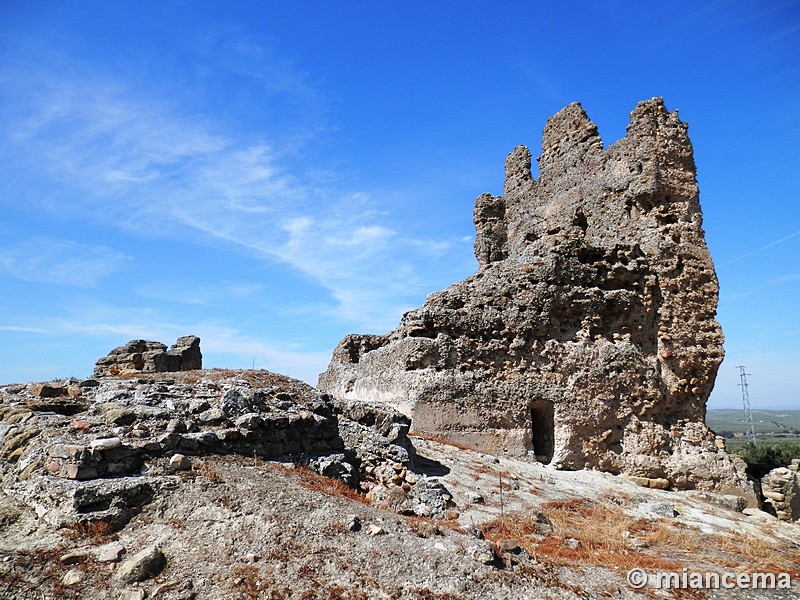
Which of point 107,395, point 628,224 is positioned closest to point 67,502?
point 107,395

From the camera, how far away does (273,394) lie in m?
8.69

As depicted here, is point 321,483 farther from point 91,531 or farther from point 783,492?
point 783,492

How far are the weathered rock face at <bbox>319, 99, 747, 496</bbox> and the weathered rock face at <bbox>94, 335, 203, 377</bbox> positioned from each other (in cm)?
536

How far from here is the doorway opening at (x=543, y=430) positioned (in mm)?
13242

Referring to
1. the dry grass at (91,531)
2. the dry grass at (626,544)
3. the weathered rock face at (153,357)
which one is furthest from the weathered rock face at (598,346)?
the dry grass at (91,531)

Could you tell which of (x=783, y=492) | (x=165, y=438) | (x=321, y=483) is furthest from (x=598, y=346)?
(x=165, y=438)

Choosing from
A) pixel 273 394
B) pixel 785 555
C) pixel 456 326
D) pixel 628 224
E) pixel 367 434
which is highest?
pixel 628 224

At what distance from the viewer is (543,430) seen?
13.7 metres

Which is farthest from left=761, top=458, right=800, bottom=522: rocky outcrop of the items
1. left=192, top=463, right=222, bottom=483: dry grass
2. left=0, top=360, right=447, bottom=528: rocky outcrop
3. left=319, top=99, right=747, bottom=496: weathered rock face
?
left=192, top=463, right=222, bottom=483: dry grass

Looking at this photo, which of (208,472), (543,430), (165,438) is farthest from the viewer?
(543,430)

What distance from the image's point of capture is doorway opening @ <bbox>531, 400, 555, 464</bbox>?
13242 mm

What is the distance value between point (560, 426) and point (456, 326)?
11.5ft

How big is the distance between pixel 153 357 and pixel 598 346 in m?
11.9

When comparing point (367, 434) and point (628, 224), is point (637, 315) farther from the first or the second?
point (367, 434)
